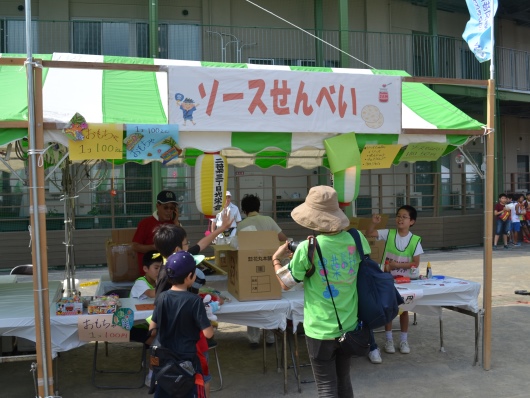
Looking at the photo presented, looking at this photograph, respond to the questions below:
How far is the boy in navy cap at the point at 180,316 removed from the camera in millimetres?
3326

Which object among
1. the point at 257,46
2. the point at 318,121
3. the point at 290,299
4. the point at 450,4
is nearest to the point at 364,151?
the point at 318,121

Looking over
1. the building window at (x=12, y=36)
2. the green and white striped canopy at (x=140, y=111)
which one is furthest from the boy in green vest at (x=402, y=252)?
the building window at (x=12, y=36)

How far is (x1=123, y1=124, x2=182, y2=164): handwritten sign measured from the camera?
432 centimetres

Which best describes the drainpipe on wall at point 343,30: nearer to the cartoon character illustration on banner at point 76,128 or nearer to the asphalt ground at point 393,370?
the asphalt ground at point 393,370

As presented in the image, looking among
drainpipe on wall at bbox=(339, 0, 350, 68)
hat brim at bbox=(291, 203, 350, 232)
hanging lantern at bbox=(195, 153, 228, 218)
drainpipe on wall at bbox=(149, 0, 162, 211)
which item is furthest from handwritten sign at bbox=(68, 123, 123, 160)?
drainpipe on wall at bbox=(339, 0, 350, 68)

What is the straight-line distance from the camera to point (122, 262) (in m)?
5.88

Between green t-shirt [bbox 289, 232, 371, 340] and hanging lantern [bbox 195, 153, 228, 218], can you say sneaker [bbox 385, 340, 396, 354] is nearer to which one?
hanging lantern [bbox 195, 153, 228, 218]

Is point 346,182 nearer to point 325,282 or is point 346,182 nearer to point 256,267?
point 256,267

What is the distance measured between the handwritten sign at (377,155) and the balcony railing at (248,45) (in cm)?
813

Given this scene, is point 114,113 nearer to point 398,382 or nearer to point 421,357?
point 398,382

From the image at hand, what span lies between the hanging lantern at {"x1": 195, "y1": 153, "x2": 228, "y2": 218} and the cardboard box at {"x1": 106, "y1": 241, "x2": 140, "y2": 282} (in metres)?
1.62

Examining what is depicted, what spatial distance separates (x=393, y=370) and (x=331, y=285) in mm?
Answer: 2425

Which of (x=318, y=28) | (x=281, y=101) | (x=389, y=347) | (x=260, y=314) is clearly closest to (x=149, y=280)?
(x=260, y=314)

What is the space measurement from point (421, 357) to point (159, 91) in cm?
382
